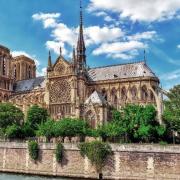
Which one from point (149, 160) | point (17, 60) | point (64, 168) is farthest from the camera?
point (17, 60)

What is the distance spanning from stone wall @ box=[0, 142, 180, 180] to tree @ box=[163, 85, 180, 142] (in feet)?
35.3

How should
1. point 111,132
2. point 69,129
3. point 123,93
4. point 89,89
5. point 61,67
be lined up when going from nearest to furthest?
point 111,132 < point 69,129 < point 123,93 < point 61,67 < point 89,89

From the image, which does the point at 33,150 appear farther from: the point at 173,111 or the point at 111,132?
the point at 173,111

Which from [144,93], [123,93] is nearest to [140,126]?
[144,93]

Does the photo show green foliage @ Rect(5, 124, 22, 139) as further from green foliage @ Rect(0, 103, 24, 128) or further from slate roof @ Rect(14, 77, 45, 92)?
slate roof @ Rect(14, 77, 45, 92)

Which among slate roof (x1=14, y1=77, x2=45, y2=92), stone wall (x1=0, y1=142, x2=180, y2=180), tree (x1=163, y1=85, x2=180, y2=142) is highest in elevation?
slate roof (x1=14, y1=77, x2=45, y2=92)

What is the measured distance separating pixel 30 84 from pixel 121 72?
25.4m

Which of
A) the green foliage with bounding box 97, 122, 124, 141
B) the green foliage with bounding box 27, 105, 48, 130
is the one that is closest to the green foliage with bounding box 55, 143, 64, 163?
the green foliage with bounding box 97, 122, 124, 141

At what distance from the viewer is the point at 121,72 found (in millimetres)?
78688

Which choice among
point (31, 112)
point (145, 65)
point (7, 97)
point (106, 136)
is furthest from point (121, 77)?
point (7, 97)

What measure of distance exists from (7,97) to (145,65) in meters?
35.1

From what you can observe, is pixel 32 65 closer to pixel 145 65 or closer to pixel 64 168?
pixel 145 65

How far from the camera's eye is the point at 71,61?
7606cm

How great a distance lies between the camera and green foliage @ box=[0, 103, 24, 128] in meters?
68.8
